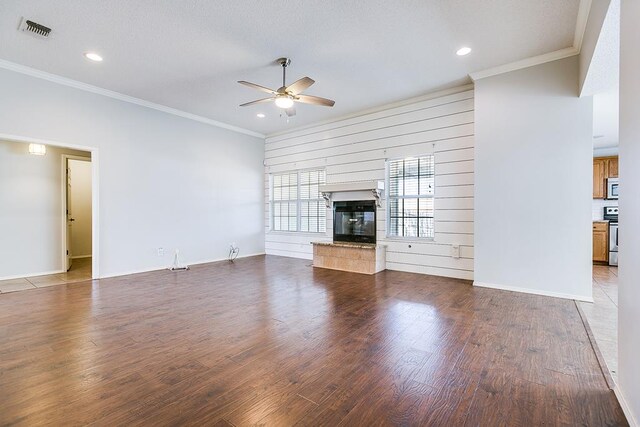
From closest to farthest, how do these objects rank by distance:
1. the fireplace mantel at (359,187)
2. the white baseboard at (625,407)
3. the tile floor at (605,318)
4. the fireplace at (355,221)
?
the white baseboard at (625,407)
the tile floor at (605,318)
the fireplace mantel at (359,187)
the fireplace at (355,221)

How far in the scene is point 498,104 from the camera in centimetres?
438

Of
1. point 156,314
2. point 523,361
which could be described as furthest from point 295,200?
point 523,361

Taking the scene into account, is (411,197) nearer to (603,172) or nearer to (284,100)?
(284,100)

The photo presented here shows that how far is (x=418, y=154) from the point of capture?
18.0ft

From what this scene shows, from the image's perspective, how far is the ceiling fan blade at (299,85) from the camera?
3590 mm

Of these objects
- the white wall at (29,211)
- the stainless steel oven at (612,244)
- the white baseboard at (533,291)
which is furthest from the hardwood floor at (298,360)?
the stainless steel oven at (612,244)

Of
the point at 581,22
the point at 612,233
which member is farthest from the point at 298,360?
the point at 612,233

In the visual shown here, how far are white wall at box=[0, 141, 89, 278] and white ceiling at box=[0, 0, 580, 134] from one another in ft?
5.93

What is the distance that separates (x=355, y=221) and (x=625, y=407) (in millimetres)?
4872

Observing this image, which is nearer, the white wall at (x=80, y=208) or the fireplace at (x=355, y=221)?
the fireplace at (x=355, y=221)

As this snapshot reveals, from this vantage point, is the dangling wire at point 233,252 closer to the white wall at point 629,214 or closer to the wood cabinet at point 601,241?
the white wall at point 629,214

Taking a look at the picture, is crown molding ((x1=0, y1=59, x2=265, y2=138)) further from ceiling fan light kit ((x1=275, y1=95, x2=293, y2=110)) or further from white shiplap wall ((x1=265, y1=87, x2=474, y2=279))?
ceiling fan light kit ((x1=275, y1=95, x2=293, y2=110))

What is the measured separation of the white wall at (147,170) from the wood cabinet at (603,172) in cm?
855

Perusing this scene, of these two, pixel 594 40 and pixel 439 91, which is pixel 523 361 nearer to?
pixel 594 40
